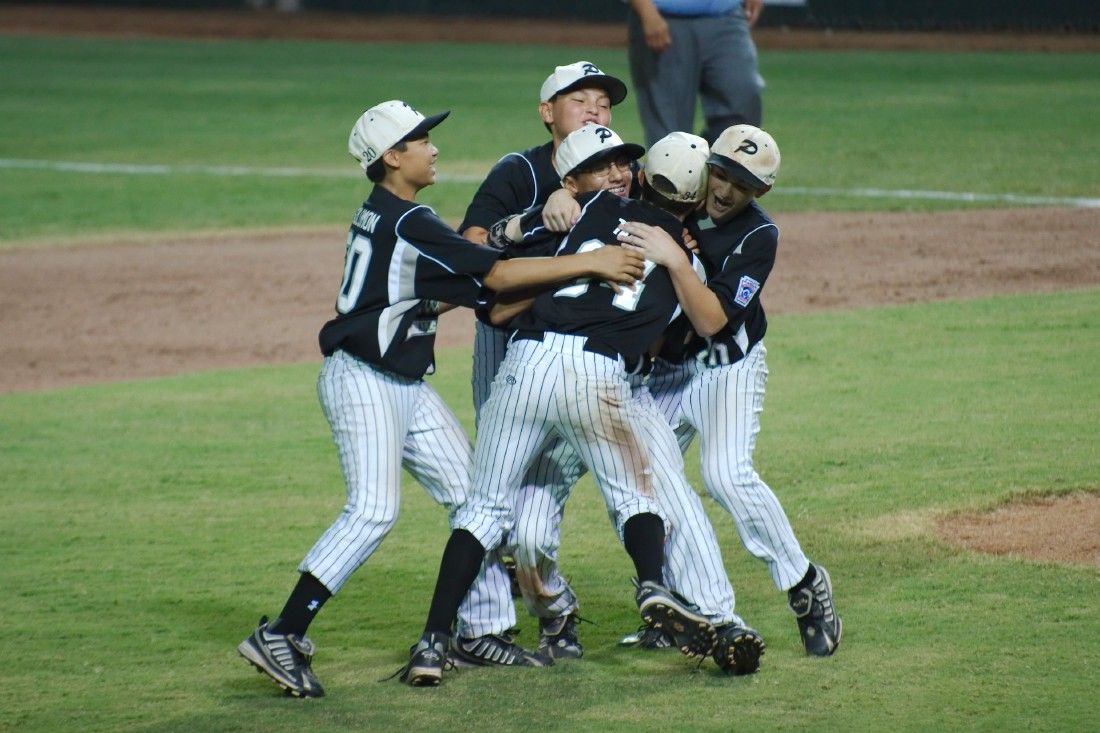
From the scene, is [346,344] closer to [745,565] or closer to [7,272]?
[745,565]

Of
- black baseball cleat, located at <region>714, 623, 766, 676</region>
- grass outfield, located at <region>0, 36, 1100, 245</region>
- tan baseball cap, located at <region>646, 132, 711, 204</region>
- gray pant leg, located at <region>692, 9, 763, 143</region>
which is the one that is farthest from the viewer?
grass outfield, located at <region>0, 36, 1100, 245</region>

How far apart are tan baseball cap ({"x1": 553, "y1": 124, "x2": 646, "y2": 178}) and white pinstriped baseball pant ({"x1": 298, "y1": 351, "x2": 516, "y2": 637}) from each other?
2.56 ft

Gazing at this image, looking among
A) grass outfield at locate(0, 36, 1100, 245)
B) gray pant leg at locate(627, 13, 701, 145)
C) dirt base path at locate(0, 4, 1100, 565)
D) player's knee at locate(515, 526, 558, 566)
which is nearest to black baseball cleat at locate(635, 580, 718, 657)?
player's knee at locate(515, 526, 558, 566)

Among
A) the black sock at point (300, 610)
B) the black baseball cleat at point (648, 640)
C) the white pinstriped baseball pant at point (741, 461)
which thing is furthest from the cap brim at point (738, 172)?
the black sock at point (300, 610)

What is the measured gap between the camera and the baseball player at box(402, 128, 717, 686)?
4582 mm

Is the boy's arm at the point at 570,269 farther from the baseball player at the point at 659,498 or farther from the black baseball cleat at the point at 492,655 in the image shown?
the black baseball cleat at the point at 492,655

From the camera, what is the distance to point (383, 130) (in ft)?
15.6

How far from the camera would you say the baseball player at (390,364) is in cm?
460

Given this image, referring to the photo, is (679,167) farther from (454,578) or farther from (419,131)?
(454,578)

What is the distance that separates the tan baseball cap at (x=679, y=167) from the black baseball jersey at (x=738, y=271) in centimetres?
15

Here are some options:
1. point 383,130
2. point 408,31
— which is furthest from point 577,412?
point 408,31

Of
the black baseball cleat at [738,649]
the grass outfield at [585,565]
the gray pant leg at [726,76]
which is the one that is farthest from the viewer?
A: the gray pant leg at [726,76]

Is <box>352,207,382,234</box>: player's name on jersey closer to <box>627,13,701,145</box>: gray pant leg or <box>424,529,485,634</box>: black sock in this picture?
<box>424,529,485,634</box>: black sock

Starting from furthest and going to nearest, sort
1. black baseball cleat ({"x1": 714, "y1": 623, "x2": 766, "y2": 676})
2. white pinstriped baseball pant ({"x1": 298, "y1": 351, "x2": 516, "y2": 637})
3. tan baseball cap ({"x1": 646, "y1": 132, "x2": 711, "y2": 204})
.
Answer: tan baseball cap ({"x1": 646, "y1": 132, "x2": 711, "y2": 204}) → white pinstriped baseball pant ({"x1": 298, "y1": 351, "x2": 516, "y2": 637}) → black baseball cleat ({"x1": 714, "y1": 623, "x2": 766, "y2": 676})
